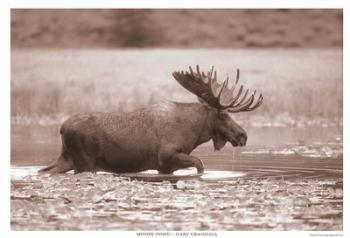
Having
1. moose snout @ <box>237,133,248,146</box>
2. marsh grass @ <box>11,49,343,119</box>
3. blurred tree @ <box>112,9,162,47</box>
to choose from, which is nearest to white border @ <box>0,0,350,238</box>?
moose snout @ <box>237,133,248,146</box>

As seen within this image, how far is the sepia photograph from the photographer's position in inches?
497

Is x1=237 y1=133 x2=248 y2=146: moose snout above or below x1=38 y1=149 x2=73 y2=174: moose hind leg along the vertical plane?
above

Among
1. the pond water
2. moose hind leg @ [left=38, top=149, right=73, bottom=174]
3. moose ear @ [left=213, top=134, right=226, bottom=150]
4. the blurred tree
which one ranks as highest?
the blurred tree

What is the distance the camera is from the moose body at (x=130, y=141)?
47.7 feet

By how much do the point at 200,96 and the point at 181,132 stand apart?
0.74 m

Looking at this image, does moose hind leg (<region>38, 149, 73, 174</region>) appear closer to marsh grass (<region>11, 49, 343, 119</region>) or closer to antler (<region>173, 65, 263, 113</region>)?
antler (<region>173, 65, 263, 113</region>)

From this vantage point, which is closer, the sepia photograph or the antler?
the sepia photograph

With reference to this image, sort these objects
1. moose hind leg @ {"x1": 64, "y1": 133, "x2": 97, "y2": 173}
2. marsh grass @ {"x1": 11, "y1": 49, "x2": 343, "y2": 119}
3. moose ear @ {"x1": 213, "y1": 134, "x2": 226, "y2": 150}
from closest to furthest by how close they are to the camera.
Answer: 1. moose hind leg @ {"x1": 64, "y1": 133, "x2": 97, "y2": 173}
2. moose ear @ {"x1": 213, "y1": 134, "x2": 226, "y2": 150}
3. marsh grass @ {"x1": 11, "y1": 49, "x2": 343, "y2": 119}

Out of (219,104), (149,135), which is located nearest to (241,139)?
(219,104)

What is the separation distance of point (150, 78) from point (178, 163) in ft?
31.8

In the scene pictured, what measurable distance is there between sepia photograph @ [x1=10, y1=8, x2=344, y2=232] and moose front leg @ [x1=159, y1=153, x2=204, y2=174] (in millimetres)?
17

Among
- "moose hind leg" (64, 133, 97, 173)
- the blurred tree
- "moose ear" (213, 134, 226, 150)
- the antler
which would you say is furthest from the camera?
the blurred tree

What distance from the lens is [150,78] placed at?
24219 millimetres
